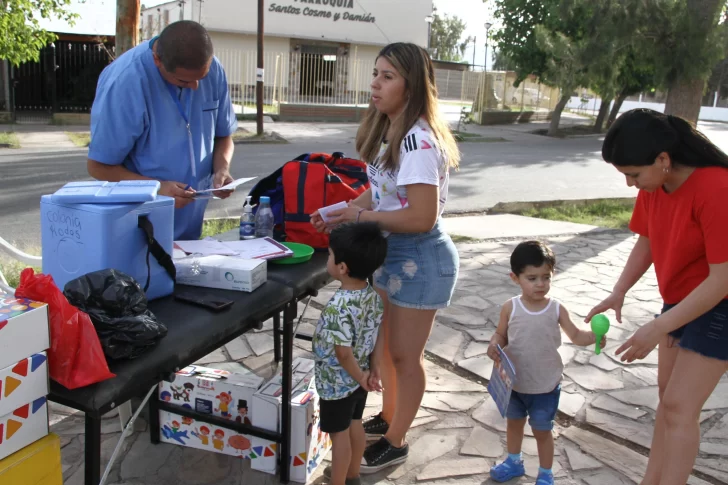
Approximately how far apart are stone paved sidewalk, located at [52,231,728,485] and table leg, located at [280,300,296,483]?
0.14 m

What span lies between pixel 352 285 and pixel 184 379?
1.06m

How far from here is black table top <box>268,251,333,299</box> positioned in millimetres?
2736

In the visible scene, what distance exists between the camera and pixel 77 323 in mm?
1818

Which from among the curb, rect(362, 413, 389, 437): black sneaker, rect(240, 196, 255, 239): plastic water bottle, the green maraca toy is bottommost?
rect(362, 413, 389, 437): black sneaker

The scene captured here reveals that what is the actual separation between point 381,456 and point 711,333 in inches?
60.7

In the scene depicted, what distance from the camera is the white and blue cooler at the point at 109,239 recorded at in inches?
84.2

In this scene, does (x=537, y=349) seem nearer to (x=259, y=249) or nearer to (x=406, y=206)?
(x=406, y=206)

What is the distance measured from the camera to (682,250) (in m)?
2.39

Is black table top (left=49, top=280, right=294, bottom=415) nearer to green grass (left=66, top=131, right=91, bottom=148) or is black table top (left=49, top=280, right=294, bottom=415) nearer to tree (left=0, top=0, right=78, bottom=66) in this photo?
tree (left=0, top=0, right=78, bottom=66)

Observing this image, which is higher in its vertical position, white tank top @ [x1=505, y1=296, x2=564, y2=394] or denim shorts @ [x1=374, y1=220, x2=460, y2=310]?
denim shorts @ [x1=374, y1=220, x2=460, y2=310]

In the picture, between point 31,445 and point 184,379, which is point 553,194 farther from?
point 31,445

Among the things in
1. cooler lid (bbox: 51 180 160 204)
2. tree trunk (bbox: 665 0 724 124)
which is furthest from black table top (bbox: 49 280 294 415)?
tree trunk (bbox: 665 0 724 124)

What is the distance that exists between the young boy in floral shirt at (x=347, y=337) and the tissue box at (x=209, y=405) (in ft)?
1.74

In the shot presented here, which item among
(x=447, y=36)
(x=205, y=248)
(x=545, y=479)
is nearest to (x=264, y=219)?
(x=205, y=248)
